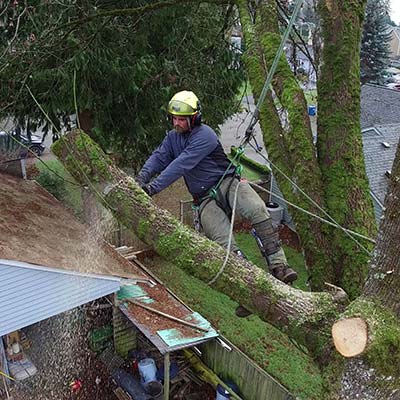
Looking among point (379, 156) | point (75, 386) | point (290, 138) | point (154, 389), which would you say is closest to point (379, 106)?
point (379, 156)

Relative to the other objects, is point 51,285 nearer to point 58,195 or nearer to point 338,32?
point 338,32

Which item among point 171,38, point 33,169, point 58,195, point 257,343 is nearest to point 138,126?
point 171,38

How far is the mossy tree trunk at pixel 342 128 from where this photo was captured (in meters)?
4.27

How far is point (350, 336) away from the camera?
2.65m

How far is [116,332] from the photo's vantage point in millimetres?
9109

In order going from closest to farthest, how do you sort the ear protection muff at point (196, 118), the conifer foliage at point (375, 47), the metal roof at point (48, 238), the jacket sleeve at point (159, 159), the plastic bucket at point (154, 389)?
1. the ear protection muff at point (196, 118)
2. the jacket sleeve at point (159, 159)
3. the metal roof at point (48, 238)
4. the plastic bucket at point (154, 389)
5. the conifer foliage at point (375, 47)

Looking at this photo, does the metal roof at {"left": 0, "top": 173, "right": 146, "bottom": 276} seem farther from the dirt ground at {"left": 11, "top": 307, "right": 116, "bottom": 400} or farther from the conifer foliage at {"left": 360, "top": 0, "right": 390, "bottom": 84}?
the conifer foliage at {"left": 360, "top": 0, "right": 390, "bottom": 84}

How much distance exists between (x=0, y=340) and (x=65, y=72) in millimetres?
5246

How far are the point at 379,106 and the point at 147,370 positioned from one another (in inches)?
721

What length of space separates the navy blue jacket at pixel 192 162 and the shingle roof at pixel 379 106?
16.8 m

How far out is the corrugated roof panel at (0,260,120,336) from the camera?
677cm

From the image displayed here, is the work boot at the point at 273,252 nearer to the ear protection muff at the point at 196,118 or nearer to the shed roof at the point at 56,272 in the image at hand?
the ear protection muff at the point at 196,118

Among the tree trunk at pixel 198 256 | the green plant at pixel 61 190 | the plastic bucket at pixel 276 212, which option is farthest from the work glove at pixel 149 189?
the plastic bucket at pixel 276 212

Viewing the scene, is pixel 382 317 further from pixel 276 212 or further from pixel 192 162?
pixel 276 212
